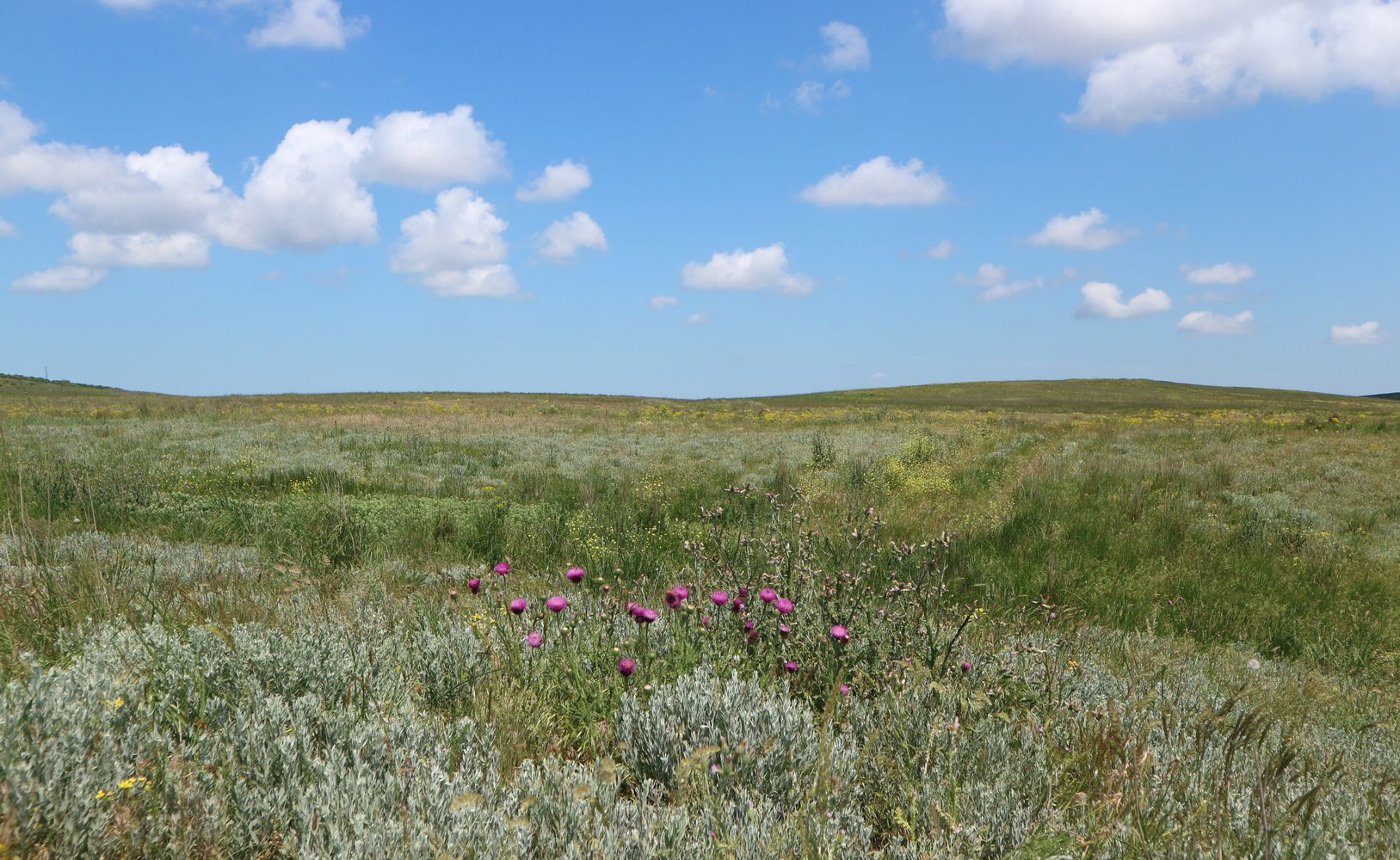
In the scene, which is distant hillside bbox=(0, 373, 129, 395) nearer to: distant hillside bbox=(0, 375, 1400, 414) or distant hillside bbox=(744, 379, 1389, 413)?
distant hillside bbox=(0, 375, 1400, 414)

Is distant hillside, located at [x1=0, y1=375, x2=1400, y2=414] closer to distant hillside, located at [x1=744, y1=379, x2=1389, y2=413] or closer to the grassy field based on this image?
distant hillside, located at [x1=744, y1=379, x2=1389, y2=413]

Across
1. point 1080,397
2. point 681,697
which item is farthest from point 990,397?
point 681,697

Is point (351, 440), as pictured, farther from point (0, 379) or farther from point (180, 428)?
point (0, 379)

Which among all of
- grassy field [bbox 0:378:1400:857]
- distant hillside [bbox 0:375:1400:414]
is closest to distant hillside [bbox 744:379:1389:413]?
distant hillside [bbox 0:375:1400:414]

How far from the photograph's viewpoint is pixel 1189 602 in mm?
7023

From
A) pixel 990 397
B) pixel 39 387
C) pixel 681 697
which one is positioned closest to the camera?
pixel 681 697

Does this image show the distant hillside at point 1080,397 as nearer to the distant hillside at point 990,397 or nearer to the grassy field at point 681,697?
the distant hillside at point 990,397

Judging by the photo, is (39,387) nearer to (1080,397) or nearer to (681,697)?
(681,697)

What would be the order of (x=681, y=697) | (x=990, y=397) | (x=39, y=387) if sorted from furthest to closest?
(x=990, y=397) < (x=39, y=387) < (x=681, y=697)

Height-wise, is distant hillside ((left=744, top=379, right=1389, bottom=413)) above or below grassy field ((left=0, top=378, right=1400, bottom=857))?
above

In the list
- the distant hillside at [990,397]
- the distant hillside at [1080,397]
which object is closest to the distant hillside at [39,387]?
the distant hillside at [990,397]

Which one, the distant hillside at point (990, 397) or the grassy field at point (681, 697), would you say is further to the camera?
the distant hillside at point (990, 397)

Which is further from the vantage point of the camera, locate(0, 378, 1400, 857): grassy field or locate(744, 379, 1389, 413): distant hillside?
locate(744, 379, 1389, 413): distant hillside

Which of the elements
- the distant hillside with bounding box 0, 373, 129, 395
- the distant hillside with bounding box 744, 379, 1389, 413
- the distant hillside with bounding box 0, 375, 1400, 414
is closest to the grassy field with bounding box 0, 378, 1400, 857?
the distant hillside with bounding box 0, 375, 1400, 414
